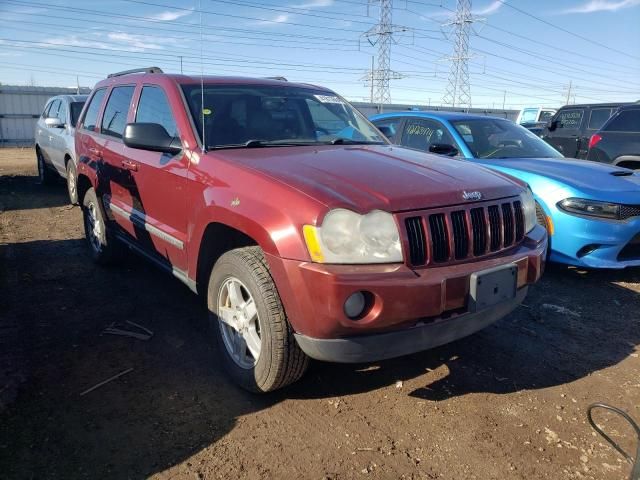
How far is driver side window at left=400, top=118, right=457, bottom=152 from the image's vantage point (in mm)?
6035

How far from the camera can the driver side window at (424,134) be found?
19.8ft

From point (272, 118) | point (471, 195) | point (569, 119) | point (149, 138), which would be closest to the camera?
point (471, 195)

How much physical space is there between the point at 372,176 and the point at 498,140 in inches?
154

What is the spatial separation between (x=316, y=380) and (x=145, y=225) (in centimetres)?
189

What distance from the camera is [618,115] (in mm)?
8250

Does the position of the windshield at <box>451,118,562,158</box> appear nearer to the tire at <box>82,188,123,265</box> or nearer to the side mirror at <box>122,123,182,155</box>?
the side mirror at <box>122,123,182,155</box>

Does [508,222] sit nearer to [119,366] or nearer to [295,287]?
[295,287]

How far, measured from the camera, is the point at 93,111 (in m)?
5.28

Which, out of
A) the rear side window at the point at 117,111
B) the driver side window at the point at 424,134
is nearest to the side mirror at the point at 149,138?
the rear side window at the point at 117,111

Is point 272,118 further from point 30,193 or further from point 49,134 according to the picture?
point 30,193

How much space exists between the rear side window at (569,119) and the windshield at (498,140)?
448cm

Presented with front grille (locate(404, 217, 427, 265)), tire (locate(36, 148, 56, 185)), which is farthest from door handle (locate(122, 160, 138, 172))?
tire (locate(36, 148, 56, 185))

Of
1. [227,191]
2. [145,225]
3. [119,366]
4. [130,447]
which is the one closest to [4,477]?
[130,447]

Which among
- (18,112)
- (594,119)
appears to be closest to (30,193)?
(594,119)
